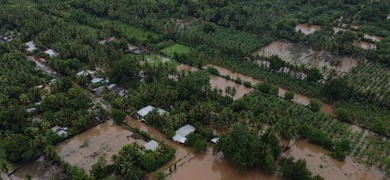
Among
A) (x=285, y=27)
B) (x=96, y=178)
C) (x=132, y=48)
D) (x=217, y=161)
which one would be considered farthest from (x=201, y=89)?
(x=285, y=27)

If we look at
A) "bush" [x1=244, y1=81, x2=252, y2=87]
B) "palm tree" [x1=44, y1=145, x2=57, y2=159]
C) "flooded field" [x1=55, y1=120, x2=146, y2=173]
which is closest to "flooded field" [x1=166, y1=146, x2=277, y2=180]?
"flooded field" [x1=55, y1=120, x2=146, y2=173]

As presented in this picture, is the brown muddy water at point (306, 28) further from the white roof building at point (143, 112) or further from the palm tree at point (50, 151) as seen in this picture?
the palm tree at point (50, 151)

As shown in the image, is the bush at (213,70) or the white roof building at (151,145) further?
the bush at (213,70)

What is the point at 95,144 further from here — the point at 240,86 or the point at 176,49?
the point at 176,49

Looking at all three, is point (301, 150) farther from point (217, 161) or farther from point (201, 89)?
point (201, 89)

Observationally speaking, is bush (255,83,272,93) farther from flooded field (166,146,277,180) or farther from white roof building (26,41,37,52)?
Answer: white roof building (26,41,37,52)

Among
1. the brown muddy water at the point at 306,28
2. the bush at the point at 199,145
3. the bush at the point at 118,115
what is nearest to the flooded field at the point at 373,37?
the brown muddy water at the point at 306,28

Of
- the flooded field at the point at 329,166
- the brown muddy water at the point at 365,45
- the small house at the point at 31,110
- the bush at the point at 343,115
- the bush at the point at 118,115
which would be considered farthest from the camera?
the brown muddy water at the point at 365,45
